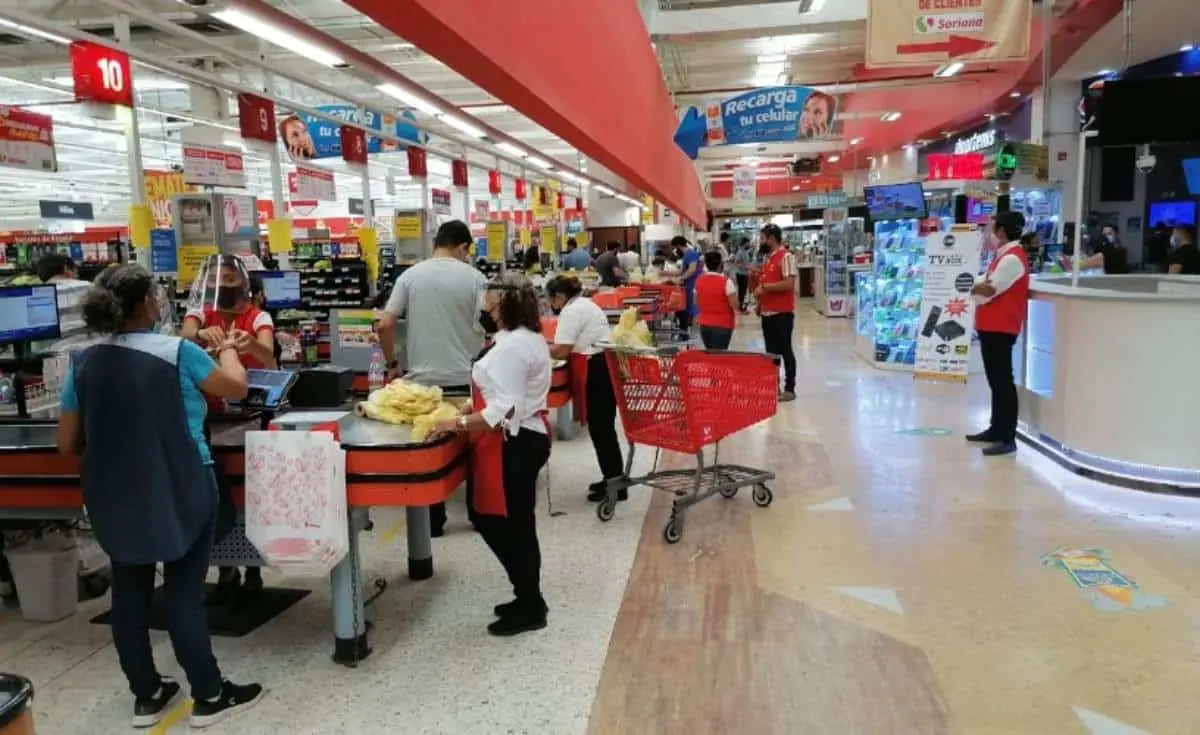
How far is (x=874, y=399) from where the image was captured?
29.3 ft

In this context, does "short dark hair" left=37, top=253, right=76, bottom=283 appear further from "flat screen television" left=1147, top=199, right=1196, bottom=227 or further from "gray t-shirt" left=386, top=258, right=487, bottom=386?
"flat screen television" left=1147, top=199, right=1196, bottom=227

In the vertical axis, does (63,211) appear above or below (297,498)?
above

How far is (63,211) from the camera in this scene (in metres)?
16.9

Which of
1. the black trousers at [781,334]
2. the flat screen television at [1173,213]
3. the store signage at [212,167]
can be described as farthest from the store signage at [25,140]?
the flat screen television at [1173,213]

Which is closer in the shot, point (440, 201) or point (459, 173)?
point (459, 173)

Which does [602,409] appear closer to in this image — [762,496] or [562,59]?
[762,496]

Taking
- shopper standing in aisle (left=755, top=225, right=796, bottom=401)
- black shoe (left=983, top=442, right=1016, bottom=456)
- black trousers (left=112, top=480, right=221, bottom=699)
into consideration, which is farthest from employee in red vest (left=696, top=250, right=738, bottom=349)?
black trousers (left=112, top=480, right=221, bottom=699)

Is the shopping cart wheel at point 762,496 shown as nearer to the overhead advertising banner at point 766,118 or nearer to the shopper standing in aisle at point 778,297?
the shopper standing in aisle at point 778,297

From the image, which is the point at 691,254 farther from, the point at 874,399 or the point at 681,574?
the point at 681,574

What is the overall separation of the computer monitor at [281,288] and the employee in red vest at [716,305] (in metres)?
4.15

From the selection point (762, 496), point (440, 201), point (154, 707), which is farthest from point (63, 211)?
point (154, 707)

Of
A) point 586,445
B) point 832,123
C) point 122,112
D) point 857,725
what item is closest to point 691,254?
point 832,123

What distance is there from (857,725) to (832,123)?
Answer: 413 inches

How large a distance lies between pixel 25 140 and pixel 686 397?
20.4ft
